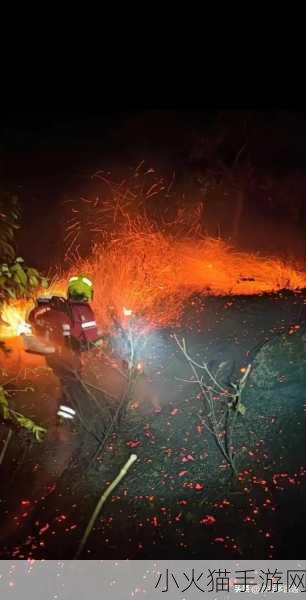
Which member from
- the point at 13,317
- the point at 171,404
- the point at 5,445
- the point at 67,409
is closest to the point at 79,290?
the point at 67,409

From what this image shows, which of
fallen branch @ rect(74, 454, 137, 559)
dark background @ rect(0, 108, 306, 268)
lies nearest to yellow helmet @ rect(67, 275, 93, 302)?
fallen branch @ rect(74, 454, 137, 559)

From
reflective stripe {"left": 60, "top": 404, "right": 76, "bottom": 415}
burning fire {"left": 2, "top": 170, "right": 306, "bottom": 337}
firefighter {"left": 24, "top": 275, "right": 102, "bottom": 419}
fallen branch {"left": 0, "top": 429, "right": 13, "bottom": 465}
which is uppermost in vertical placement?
burning fire {"left": 2, "top": 170, "right": 306, "bottom": 337}

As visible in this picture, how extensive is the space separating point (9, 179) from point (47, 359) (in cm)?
781

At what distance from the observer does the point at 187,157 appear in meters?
14.0

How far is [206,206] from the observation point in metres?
→ 13.7

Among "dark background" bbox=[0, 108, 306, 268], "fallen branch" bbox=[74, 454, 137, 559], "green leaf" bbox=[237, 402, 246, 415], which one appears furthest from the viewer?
"dark background" bbox=[0, 108, 306, 268]

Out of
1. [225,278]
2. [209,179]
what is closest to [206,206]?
[209,179]

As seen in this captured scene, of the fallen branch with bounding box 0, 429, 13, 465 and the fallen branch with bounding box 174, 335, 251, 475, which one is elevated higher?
the fallen branch with bounding box 174, 335, 251, 475

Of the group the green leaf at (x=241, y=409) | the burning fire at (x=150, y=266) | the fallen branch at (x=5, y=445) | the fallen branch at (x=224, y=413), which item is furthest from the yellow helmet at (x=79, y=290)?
the green leaf at (x=241, y=409)

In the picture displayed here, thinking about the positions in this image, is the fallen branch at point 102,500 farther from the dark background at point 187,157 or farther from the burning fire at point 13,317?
the dark background at point 187,157

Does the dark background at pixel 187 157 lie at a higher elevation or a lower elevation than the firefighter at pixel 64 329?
higher

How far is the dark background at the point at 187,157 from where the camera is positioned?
43.7ft

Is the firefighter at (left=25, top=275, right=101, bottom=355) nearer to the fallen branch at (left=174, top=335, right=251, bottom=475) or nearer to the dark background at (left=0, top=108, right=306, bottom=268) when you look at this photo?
the fallen branch at (left=174, top=335, right=251, bottom=475)

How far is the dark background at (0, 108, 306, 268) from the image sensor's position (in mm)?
13320
